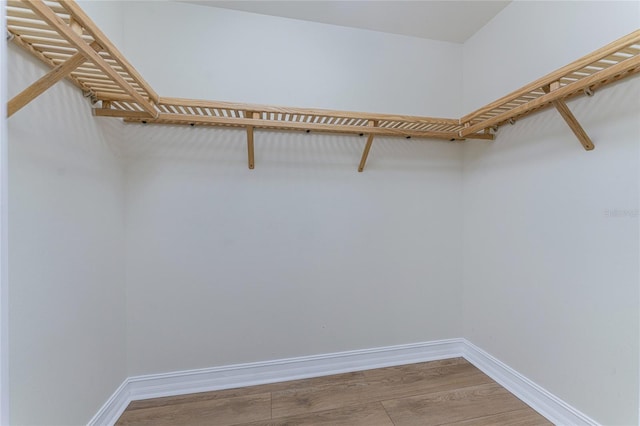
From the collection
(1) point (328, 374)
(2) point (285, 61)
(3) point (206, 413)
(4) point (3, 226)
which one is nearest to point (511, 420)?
(1) point (328, 374)

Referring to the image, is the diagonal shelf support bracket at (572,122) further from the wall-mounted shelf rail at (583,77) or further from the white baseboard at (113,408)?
the white baseboard at (113,408)

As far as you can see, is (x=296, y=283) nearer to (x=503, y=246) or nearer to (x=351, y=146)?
(x=351, y=146)

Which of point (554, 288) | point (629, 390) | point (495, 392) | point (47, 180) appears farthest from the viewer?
point (495, 392)

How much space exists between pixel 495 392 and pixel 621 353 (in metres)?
0.72

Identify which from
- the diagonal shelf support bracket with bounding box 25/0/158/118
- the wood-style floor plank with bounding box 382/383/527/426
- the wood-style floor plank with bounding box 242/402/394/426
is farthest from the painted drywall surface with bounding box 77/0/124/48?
the wood-style floor plank with bounding box 382/383/527/426

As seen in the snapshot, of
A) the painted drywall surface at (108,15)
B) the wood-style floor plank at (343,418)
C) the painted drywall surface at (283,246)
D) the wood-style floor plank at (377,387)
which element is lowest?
the wood-style floor plank at (343,418)

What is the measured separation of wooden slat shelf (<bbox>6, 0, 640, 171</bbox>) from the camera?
0.76m

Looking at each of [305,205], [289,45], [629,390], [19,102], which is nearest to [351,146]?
[305,205]

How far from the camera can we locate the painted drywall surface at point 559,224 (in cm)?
113

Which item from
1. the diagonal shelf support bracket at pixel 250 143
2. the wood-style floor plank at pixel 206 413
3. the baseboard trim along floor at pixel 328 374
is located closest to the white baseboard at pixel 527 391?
the baseboard trim along floor at pixel 328 374

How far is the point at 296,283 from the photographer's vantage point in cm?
176

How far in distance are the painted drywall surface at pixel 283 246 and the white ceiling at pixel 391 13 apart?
30.5 inches

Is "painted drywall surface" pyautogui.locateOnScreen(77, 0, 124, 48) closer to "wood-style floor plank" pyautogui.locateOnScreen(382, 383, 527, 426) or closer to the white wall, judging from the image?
the white wall

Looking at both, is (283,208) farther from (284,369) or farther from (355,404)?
(355,404)
